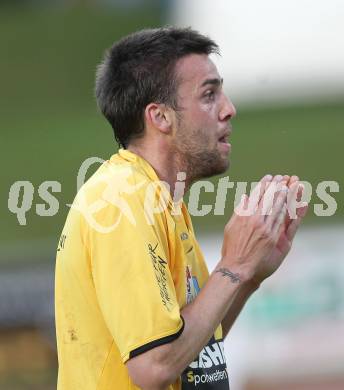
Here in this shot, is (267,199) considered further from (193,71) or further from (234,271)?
(193,71)

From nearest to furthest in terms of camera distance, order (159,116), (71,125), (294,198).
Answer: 1. (294,198)
2. (159,116)
3. (71,125)

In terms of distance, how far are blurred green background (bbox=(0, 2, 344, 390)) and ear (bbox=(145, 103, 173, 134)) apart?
4.98 meters

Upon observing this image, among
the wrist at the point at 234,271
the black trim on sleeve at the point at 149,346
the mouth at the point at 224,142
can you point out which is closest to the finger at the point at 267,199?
the wrist at the point at 234,271

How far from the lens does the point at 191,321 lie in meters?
3.04

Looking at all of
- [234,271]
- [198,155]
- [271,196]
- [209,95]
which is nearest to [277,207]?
[271,196]

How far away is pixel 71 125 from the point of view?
11.7 m

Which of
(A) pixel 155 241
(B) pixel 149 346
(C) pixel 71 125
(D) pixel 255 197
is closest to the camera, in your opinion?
(B) pixel 149 346

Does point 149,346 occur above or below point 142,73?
below

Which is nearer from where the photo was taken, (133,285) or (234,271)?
(133,285)

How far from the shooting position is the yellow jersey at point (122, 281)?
296 centimetres

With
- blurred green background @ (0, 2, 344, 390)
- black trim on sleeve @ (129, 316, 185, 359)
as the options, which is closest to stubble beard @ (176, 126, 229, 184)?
black trim on sleeve @ (129, 316, 185, 359)

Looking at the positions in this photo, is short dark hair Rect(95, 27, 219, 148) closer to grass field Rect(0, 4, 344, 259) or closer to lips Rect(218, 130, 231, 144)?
lips Rect(218, 130, 231, 144)

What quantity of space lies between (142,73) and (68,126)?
8.31m

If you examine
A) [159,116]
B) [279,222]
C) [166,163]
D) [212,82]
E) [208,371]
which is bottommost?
[208,371]
